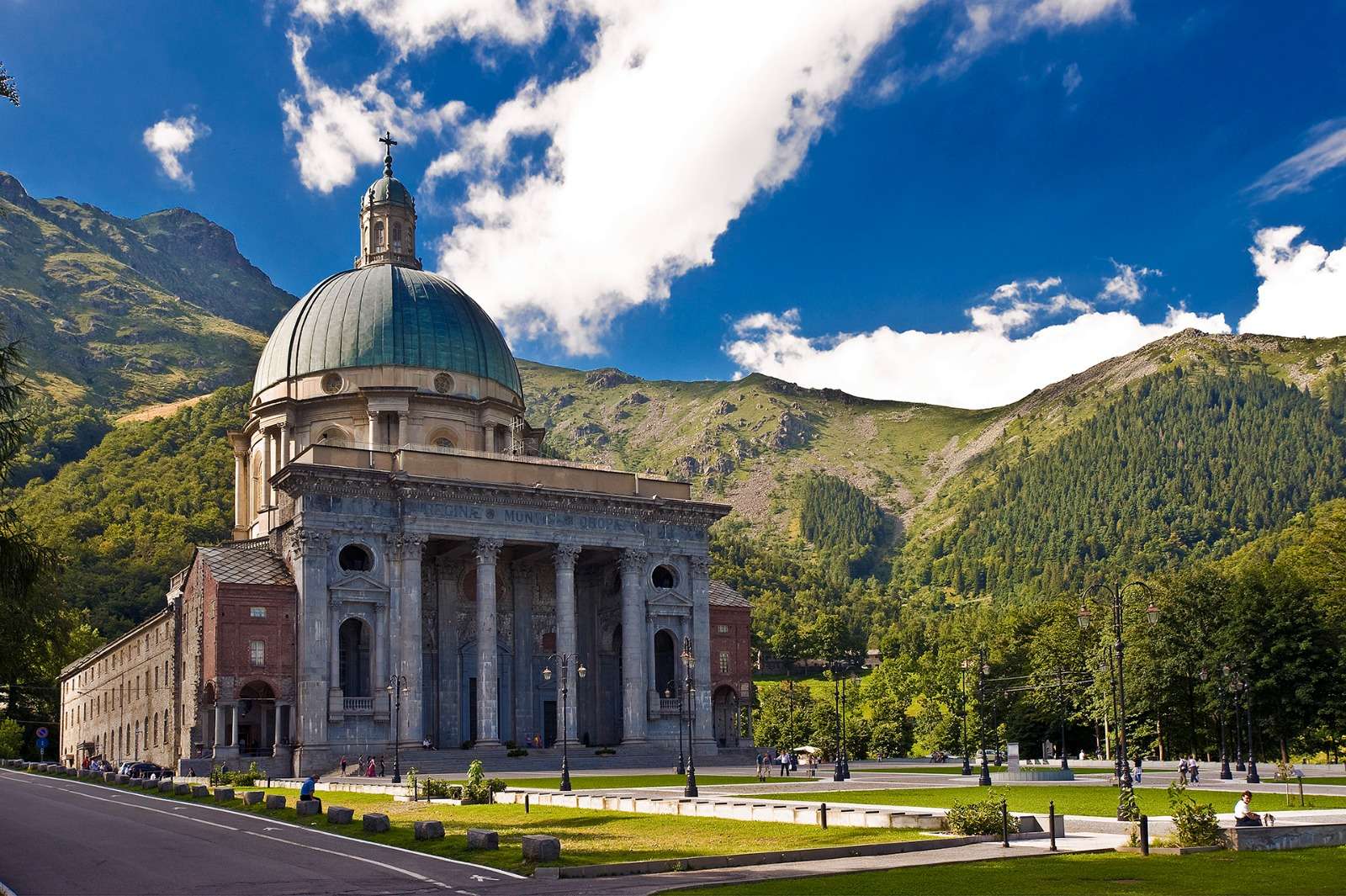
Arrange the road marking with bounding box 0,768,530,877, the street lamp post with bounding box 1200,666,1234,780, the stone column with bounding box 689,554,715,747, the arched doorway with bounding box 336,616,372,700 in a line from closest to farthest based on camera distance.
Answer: the road marking with bounding box 0,768,530,877, the street lamp post with bounding box 1200,666,1234,780, the arched doorway with bounding box 336,616,372,700, the stone column with bounding box 689,554,715,747

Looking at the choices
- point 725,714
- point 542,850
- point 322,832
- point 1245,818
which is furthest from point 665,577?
point 542,850

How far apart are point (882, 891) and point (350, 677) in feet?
188

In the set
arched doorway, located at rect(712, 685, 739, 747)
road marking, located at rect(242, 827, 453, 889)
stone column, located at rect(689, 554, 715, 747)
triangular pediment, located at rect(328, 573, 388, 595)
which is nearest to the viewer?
road marking, located at rect(242, 827, 453, 889)

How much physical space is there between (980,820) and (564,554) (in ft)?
163

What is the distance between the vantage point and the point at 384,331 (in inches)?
3568

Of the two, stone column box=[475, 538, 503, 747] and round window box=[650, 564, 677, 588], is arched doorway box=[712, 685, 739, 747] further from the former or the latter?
stone column box=[475, 538, 503, 747]

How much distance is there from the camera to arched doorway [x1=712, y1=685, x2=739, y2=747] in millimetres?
92000

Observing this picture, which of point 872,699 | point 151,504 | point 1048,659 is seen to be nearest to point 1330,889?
point 1048,659

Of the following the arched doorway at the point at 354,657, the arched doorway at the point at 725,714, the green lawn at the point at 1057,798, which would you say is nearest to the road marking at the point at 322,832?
the arched doorway at the point at 354,657

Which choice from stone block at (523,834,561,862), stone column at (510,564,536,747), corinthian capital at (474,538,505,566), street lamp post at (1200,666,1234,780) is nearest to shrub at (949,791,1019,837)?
stone block at (523,834,561,862)

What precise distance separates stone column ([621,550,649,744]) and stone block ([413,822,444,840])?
46.8 m

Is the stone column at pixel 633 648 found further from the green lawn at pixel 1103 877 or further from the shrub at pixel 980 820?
the green lawn at pixel 1103 877

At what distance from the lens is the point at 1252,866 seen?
27.9m

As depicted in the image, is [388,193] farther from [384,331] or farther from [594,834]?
[594,834]
